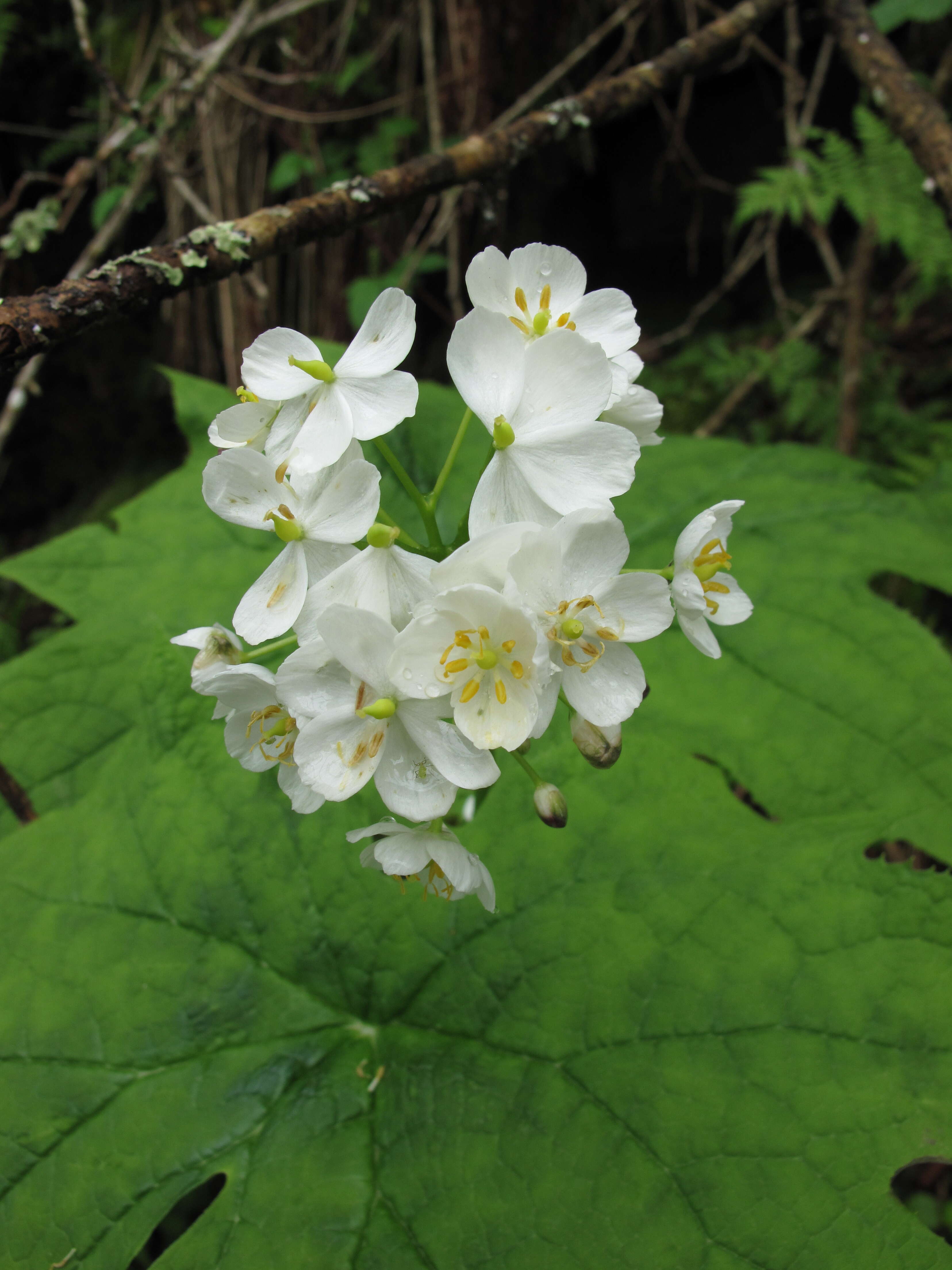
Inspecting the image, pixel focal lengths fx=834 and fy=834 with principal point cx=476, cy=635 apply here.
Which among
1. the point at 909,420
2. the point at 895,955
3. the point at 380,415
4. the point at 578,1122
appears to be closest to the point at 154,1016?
the point at 578,1122

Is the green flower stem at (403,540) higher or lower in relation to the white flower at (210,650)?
higher

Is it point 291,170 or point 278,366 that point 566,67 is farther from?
point 278,366

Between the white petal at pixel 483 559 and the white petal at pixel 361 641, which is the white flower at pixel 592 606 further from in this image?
the white petal at pixel 361 641

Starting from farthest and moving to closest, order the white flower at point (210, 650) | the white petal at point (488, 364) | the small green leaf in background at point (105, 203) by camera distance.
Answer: the small green leaf in background at point (105, 203) < the white flower at point (210, 650) < the white petal at point (488, 364)

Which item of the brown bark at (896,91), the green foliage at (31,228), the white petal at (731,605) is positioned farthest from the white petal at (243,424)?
the brown bark at (896,91)

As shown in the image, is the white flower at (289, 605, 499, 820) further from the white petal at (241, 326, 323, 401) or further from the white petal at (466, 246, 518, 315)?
the white petal at (466, 246, 518, 315)

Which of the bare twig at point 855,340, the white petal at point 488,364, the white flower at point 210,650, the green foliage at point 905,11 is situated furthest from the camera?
the bare twig at point 855,340
